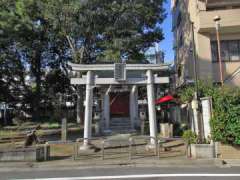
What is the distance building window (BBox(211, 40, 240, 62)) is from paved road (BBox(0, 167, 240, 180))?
1427cm

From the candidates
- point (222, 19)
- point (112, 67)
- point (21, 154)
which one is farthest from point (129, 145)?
point (222, 19)

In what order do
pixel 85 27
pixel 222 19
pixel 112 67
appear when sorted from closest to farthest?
pixel 112 67 → pixel 222 19 → pixel 85 27

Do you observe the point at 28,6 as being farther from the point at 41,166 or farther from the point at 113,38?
the point at 41,166

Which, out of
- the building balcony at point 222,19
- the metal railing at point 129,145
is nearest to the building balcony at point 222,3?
the building balcony at point 222,19

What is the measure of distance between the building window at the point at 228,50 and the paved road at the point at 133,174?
14269 millimetres

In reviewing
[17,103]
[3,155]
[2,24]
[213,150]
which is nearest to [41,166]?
[3,155]

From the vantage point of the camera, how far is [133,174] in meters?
9.77

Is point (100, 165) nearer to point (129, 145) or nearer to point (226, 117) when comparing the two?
point (129, 145)

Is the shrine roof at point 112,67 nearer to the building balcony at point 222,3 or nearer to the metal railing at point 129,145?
the metal railing at point 129,145

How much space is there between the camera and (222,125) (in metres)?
12.1

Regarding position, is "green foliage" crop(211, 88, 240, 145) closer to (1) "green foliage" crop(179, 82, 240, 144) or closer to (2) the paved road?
(1) "green foliage" crop(179, 82, 240, 144)

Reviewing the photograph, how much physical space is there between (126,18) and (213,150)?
55.0 feet

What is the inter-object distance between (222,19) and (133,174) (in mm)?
16225

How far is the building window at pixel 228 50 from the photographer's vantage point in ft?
76.5
